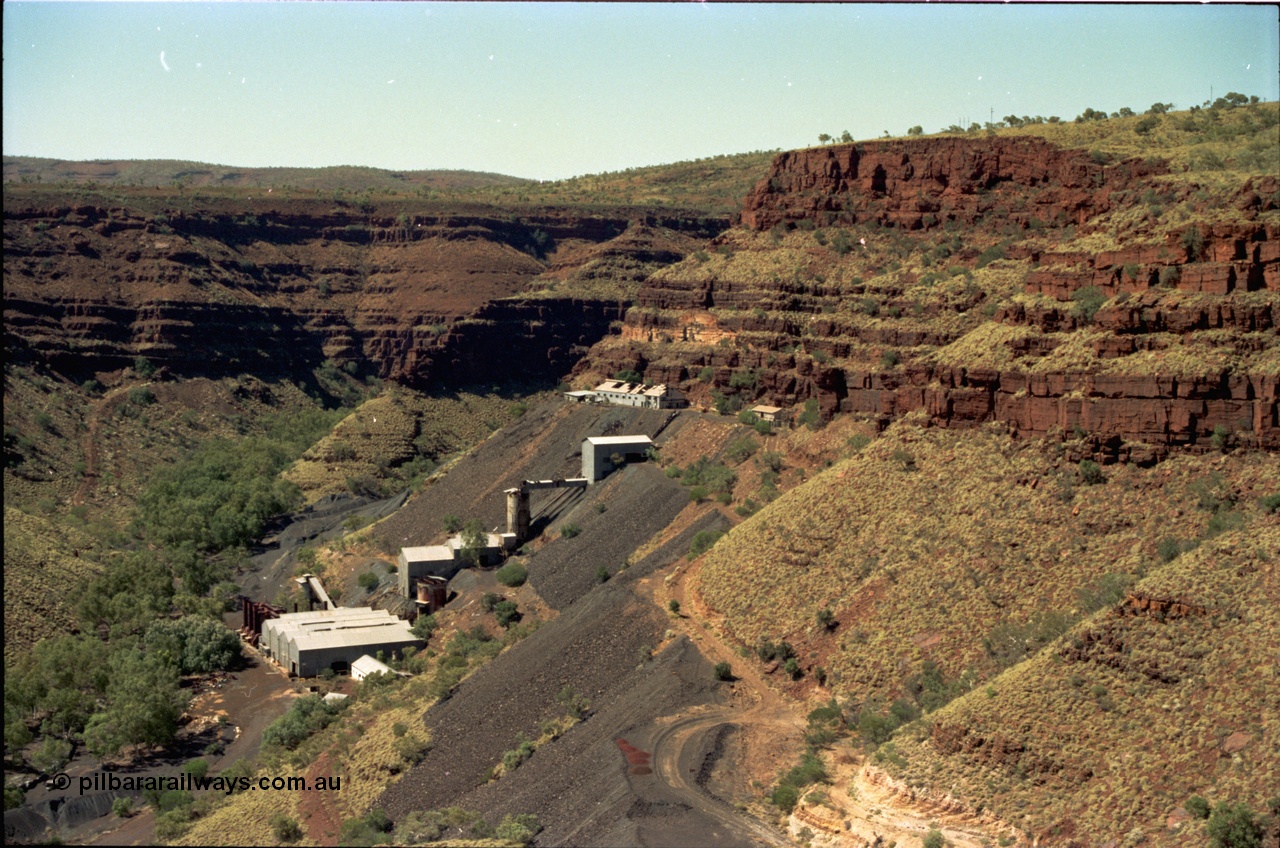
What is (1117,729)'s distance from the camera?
158 feet

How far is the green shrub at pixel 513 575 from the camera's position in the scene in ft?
278

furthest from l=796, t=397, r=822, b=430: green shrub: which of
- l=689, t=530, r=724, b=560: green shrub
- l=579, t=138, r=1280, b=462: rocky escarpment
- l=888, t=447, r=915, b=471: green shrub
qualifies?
l=888, t=447, r=915, b=471: green shrub

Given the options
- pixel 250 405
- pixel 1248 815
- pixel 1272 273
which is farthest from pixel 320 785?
pixel 250 405

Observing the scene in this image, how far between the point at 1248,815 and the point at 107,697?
1954 inches

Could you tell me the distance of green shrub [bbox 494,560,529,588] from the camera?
8475cm

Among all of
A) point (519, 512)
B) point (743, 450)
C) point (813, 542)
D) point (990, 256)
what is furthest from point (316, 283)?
point (813, 542)

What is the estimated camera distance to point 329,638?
82.4 meters

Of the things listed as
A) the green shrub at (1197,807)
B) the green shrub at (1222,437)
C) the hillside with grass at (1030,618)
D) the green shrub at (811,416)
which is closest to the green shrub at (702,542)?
the hillside with grass at (1030,618)

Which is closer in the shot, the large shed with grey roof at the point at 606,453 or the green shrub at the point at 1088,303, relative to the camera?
the green shrub at the point at 1088,303

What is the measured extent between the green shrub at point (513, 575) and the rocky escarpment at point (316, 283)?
55516 mm

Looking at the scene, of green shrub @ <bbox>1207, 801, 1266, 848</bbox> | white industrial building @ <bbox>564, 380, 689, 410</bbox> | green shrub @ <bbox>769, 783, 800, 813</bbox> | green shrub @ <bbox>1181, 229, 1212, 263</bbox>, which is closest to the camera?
green shrub @ <bbox>1207, 801, 1266, 848</bbox>

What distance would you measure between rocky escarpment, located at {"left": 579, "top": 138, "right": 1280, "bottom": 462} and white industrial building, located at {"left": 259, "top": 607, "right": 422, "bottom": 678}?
75.2 ft

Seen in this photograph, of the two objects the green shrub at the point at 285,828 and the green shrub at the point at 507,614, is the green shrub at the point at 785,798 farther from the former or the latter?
the green shrub at the point at 507,614

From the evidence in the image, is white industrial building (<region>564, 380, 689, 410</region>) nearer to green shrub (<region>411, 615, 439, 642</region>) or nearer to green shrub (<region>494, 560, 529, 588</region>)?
green shrub (<region>494, 560, 529, 588</region>)
